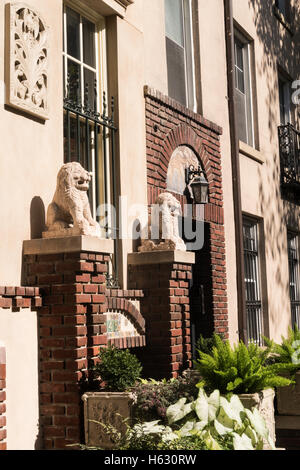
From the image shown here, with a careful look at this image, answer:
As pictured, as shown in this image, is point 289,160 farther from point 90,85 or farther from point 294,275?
point 90,85

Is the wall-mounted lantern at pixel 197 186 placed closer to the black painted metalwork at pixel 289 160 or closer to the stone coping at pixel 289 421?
the stone coping at pixel 289 421

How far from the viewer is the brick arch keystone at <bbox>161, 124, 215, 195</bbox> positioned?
8.53 meters

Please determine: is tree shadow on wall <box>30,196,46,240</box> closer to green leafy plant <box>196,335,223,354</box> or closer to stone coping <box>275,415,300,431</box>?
green leafy plant <box>196,335,223,354</box>

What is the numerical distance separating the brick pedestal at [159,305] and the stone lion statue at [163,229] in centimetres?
11

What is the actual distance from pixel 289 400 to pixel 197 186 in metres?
2.83

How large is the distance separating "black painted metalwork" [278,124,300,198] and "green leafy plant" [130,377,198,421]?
735 cm

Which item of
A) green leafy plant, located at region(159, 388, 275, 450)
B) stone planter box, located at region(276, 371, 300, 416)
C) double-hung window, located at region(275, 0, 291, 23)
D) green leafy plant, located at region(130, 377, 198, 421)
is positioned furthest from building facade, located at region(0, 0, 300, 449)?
double-hung window, located at region(275, 0, 291, 23)

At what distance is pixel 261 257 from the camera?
11.7m

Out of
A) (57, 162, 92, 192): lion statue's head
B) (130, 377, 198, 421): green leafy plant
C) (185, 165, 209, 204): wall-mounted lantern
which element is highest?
(185, 165, 209, 204): wall-mounted lantern

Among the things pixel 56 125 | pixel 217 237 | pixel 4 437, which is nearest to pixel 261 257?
pixel 217 237

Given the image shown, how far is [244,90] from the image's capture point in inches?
466

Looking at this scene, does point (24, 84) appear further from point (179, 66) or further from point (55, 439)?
point (179, 66)

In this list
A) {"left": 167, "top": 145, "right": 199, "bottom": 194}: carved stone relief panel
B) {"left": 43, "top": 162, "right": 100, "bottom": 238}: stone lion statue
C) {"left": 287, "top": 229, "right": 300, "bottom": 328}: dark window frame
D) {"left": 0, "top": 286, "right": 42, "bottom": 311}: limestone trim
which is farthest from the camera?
{"left": 287, "top": 229, "right": 300, "bottom": 328}: dark window frame

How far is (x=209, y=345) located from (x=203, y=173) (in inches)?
92.4
